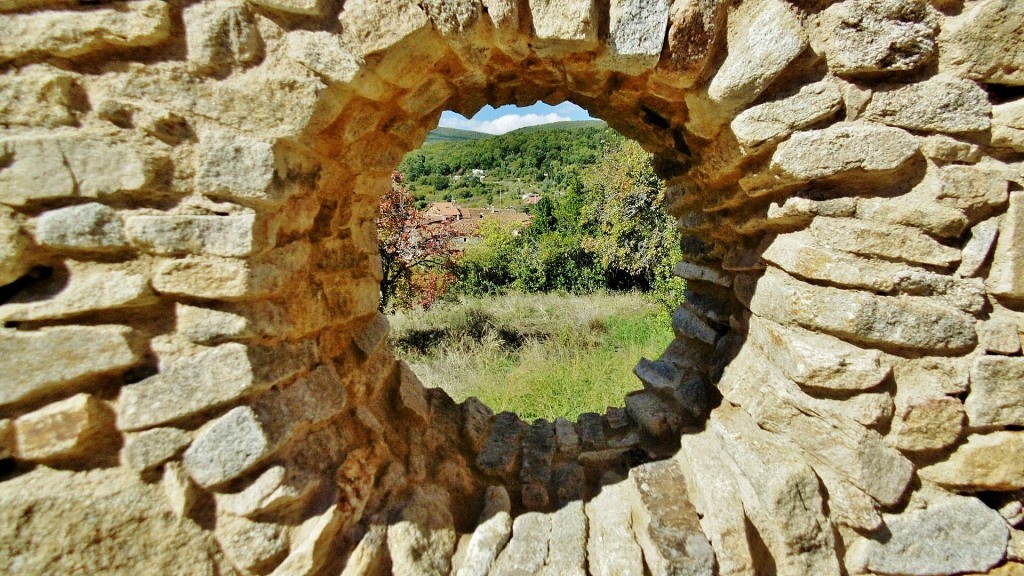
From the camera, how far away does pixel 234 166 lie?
1.24 meters

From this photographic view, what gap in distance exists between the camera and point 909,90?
1.34 metres

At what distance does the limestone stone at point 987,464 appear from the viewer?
136 centimetres

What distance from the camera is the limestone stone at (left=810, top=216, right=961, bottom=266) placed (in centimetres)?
136

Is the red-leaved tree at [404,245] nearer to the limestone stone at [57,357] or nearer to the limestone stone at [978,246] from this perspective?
the limestone stone at [57,357]

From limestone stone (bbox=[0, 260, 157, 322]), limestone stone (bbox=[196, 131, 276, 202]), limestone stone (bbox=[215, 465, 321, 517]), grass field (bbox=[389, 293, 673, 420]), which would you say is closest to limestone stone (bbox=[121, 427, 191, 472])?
limestone stone (bbox=[215, 465, 321, 517])

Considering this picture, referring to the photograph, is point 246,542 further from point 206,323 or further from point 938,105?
point 938,105

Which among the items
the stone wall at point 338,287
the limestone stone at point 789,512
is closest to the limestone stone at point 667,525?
the stone wall at point 338,287

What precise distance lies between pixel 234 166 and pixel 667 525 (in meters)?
1.69

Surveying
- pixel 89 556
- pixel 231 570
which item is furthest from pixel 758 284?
pixel 89 556

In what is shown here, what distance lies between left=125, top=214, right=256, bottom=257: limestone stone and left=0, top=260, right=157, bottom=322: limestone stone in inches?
3.6

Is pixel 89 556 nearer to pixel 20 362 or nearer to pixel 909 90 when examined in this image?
pixel 20 362

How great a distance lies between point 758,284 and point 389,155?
1.41 m

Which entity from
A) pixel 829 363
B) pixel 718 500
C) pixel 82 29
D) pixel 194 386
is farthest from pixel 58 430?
pixel 829 363

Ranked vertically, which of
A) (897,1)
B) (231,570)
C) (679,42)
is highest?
(897,1)
